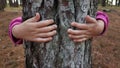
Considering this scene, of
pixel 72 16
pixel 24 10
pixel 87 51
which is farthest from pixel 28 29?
pixel 87 51

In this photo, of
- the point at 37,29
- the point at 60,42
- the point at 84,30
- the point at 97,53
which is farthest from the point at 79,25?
the point at 97,53

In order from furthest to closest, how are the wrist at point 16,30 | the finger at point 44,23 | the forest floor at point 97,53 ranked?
the forest floor at point 97,53 → the wrist at point 16,30 → the finger at point 44,23

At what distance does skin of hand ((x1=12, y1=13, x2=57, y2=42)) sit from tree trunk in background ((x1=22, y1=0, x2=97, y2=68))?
0.05 meters

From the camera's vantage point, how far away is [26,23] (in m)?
2.14

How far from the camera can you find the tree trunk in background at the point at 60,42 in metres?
2.14

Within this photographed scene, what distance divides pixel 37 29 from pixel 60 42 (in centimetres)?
24

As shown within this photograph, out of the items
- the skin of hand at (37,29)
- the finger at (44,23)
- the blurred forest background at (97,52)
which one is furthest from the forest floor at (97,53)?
the finger at (44,23)

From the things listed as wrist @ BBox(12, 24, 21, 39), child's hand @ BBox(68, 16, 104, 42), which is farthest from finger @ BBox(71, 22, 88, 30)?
wrist @ BBox(12, 24, 21, 39)

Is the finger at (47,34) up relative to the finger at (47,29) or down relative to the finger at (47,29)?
down

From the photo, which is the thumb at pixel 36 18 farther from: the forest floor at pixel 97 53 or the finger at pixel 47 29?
the forest floor at pixel 97 53

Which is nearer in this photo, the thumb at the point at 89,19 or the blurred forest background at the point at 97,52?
the thumb at the point at 89,19

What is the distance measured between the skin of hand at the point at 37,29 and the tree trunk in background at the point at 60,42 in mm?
53

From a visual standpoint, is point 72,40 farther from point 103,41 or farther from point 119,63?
point 103,41

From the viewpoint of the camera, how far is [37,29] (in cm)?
212
